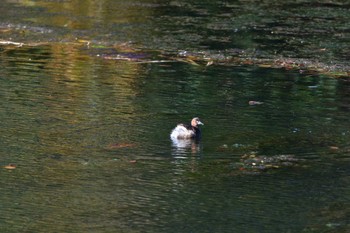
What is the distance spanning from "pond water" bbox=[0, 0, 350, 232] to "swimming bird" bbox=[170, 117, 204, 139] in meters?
0.10

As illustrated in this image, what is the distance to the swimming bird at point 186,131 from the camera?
9953 mm

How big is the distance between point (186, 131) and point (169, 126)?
0.84 metres

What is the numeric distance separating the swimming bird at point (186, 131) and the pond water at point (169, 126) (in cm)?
10

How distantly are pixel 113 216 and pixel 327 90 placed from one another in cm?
600

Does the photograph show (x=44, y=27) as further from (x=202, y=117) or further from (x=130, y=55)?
(x=202, y=117)

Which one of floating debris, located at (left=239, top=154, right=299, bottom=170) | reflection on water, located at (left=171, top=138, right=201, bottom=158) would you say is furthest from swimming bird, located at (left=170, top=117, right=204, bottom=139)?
floating debris, located at (left=239, top=154, right=299, bottom=170)

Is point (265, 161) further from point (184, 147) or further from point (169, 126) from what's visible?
point (169, 126)

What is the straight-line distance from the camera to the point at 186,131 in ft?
32.6

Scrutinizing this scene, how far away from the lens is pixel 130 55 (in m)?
15.4

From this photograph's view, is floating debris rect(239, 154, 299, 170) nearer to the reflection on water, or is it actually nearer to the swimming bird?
the reflection on water

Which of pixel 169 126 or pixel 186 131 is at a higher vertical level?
pixel 186 131

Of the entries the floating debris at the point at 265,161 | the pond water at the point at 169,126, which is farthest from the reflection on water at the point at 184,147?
the floating debris at the point at 265,161

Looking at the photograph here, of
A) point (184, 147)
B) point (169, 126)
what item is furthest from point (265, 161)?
point (169, 126)

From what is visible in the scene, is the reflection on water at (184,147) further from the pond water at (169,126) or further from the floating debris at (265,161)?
the floating debris at (265,161)
